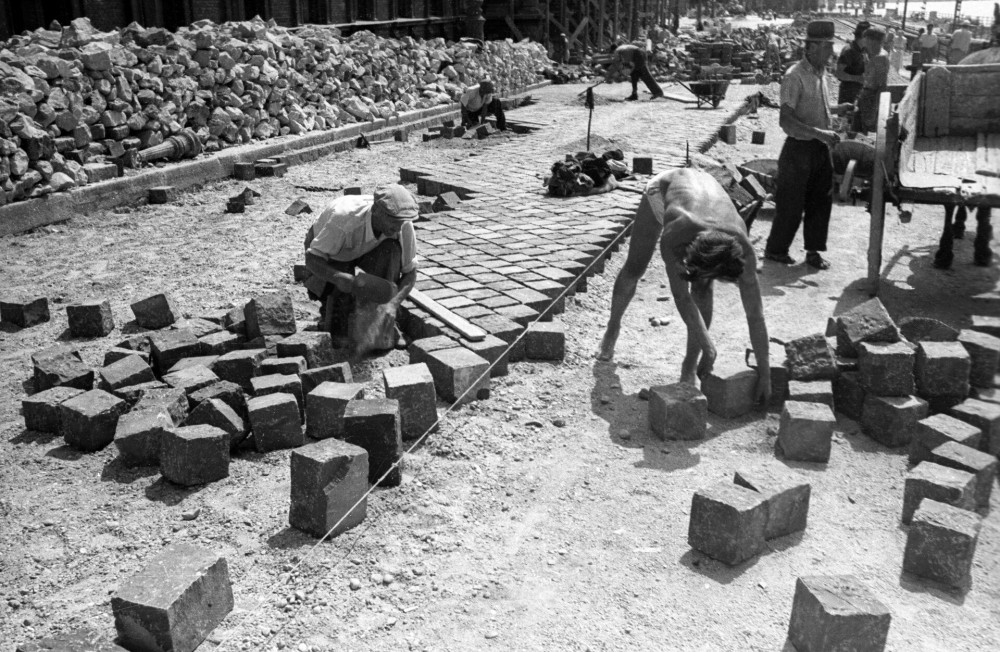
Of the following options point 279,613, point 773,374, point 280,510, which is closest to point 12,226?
point 280,510

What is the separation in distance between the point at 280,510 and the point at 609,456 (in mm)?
1672

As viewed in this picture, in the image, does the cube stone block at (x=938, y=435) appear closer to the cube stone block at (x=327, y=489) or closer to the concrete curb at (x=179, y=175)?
the cube stone block at (x=327, y=489)

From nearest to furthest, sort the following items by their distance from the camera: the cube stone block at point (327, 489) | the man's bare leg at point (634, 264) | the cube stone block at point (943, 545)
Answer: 1. the cube stone block at point (943, 545)
2. the cube stone block at point (327, 489)
3. the man's bare leg at point (634, 264)

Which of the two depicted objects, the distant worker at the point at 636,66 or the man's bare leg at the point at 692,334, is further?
the distant worker at the point at 636,66

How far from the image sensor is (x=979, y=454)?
401 centimetres

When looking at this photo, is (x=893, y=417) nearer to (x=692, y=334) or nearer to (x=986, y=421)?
(x=986, y=421)

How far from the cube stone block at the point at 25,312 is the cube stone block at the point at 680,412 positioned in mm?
4540

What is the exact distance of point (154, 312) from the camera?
601 centimetres

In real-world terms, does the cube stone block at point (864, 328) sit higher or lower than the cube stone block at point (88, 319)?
higher

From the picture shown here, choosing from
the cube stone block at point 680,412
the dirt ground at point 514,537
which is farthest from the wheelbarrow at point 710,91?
the cube stone block at point 680,412

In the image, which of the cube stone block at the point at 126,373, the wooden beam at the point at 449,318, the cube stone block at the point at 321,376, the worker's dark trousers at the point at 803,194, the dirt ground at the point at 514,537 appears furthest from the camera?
the worker's dark trousers at the point at 803,194

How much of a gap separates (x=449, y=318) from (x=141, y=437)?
7.05 ft

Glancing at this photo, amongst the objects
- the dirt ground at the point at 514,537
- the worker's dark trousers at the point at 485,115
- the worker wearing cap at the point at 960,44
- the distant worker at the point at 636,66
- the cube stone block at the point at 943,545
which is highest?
the worker wearing cap at the point at 960,44

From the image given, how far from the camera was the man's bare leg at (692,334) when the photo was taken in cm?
479
